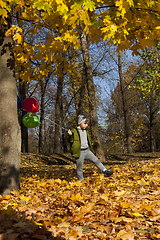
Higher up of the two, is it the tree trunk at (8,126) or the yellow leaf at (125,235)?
the tree trunk at (8,126)

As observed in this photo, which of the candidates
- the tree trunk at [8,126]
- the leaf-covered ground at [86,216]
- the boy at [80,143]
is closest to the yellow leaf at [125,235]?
the leaf-covered ground at [86,216]

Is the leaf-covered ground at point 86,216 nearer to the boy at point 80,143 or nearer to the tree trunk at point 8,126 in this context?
the tree trunk at point 8,126

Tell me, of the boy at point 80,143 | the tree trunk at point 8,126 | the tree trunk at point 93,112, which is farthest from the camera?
the tree trunk at point 93,112

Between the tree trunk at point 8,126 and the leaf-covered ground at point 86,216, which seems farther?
the tree trunk at point 8,126

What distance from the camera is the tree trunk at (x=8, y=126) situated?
4.26 metres

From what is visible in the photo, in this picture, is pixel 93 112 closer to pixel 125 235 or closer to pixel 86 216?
pixel 86 216

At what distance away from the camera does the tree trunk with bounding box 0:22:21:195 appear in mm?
4262

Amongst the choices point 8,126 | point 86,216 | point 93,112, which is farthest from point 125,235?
point 93,112

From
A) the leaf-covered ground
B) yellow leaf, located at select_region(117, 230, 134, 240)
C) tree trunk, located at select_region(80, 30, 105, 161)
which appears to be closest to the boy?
the leaf-covered ground

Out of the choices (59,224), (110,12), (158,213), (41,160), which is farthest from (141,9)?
(41,160)

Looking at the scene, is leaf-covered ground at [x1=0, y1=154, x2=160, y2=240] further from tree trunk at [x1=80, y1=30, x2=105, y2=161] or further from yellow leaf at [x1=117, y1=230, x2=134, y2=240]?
tree trunk at [x1=80, y1=30, x2=105, y2=161]

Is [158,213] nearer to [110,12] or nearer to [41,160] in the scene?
[110,12]

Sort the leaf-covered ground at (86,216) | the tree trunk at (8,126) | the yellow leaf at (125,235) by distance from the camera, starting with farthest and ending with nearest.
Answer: the tree trunk at (8,126) < the leaf-covered ground at (86,216) < the yellow leaf at (125,235)

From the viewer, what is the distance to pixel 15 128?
14.5 feet
